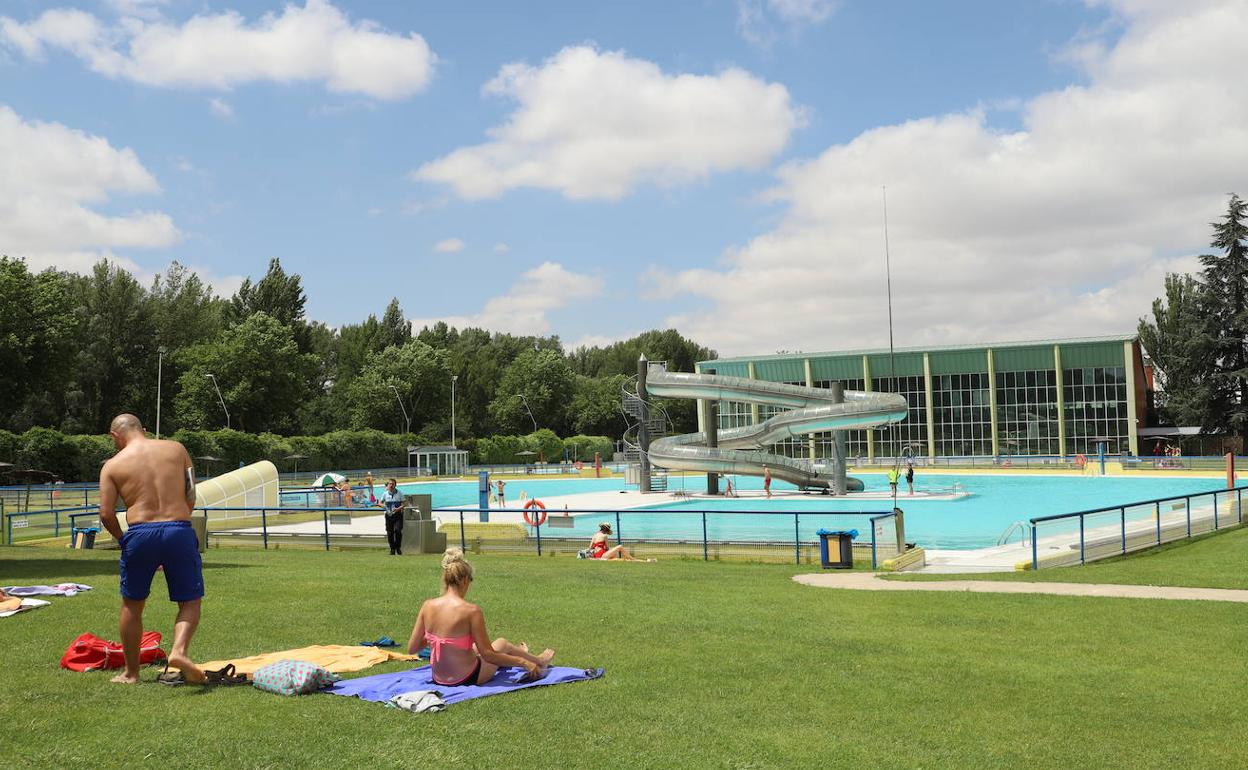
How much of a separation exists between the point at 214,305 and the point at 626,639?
95071 mm

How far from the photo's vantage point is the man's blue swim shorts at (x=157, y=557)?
7164mm

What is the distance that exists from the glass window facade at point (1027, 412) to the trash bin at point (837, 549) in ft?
237

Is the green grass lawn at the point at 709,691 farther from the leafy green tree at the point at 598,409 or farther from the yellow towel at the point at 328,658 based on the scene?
the leafy green tree at the point at 598,409

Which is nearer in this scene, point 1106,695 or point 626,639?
point 1106,695

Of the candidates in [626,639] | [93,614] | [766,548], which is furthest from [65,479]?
[626,639]

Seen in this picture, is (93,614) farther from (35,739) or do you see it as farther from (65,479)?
(65,479)

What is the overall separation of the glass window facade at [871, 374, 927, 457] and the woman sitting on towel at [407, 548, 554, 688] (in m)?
83.5

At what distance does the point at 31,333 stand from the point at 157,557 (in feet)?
213

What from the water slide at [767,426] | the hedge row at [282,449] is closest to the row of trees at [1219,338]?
the water slide at [767,426]

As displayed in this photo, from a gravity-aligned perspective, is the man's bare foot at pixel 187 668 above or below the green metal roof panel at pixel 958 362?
below

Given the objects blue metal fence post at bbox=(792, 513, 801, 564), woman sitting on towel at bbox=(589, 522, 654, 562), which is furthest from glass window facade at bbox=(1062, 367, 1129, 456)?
woman sitting on towel at bbox=(589, 522, 654, 562)

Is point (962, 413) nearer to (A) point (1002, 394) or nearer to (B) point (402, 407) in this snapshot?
(A) point (1002, 394)

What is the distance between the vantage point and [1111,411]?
82625 millimetres

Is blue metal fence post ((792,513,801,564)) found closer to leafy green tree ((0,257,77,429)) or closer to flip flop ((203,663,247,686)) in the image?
flip flop ((203,663,247,686))
